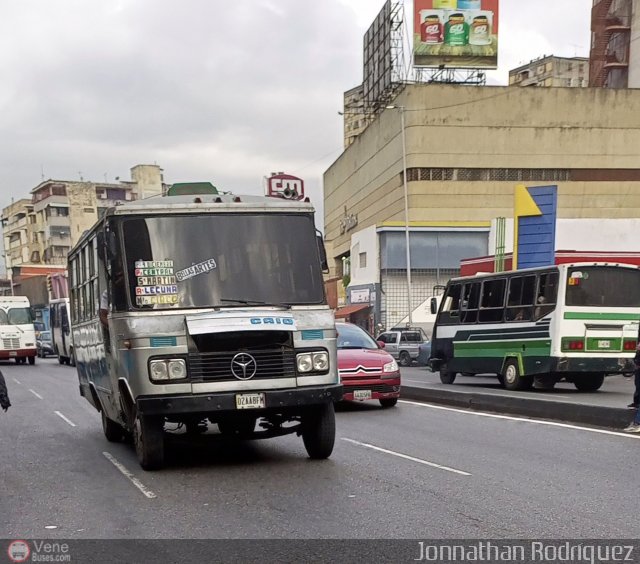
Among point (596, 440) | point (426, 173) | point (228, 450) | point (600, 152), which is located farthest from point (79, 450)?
point (600, 152)

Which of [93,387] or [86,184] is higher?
[86,184]

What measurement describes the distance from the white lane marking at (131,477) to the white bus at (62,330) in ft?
94.0

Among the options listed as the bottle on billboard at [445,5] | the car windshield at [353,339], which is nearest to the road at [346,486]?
the car windshield at [353,339]

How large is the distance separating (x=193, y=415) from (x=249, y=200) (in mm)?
2503

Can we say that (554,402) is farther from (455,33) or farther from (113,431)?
(455,33)

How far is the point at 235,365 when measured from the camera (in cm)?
891

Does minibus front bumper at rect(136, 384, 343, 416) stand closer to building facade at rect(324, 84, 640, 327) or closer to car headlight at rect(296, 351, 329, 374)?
car headlight at rect(296, 351, 329, 374)

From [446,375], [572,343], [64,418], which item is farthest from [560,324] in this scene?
[64,418]

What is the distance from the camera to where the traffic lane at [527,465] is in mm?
6801

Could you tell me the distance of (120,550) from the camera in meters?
6.11

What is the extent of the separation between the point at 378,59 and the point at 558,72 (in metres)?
41.4

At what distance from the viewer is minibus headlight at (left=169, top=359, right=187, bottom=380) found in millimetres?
8789

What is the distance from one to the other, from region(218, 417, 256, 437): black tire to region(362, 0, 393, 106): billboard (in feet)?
189

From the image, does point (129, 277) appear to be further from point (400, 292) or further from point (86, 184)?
point (86, 184)
